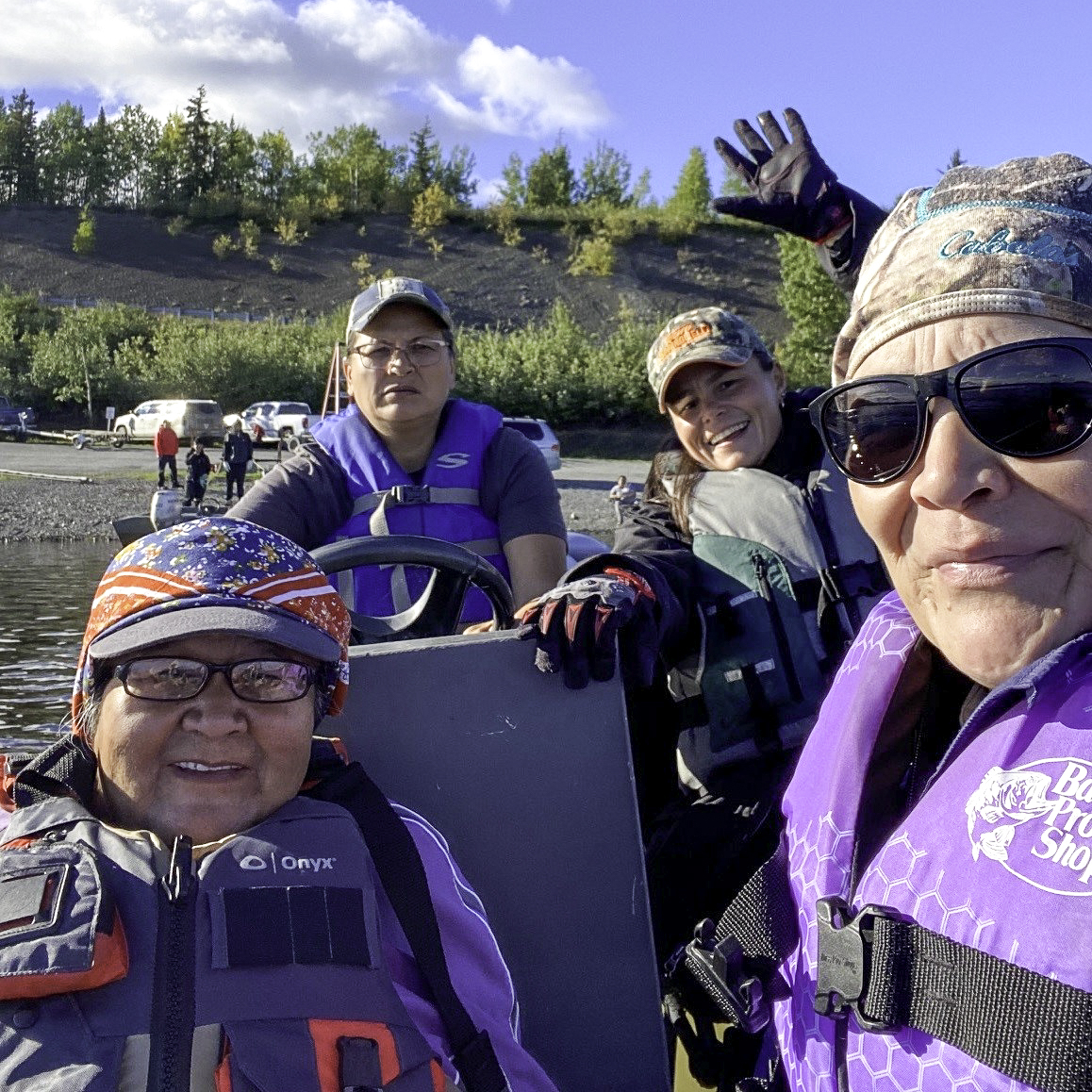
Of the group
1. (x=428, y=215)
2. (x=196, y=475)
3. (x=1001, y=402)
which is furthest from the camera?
(x=428, y=215)

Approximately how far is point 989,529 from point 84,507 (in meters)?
20.1

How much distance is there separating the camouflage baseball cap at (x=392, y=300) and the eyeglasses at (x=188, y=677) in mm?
1726

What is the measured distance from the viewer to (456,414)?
12.0ft

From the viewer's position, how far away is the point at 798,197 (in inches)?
119

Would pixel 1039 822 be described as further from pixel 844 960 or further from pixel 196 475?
pixel 196 475

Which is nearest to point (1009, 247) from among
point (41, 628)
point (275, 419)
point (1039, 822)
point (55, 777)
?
point (1039, 822)

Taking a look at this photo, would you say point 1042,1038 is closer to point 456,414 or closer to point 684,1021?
point 684,1021

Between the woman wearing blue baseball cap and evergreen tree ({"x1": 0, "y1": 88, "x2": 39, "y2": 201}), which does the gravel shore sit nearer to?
the woman wearing blue baseball cap

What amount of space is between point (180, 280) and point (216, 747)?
213 feet

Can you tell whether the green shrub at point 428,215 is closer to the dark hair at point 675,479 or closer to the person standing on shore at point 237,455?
the person standing on shore at point 237,455

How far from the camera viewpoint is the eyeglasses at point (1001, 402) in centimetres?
131

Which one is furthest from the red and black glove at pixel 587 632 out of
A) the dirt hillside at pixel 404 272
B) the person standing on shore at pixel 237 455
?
the dirt hillside at pixel 404 272

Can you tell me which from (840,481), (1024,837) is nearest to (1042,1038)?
(1024,837)

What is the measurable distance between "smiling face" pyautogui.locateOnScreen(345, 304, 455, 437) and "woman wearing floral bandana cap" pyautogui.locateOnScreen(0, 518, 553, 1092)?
143 cm
